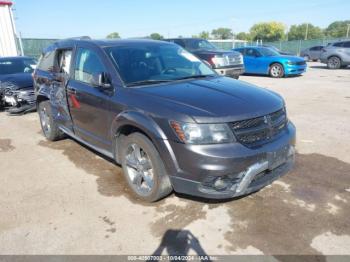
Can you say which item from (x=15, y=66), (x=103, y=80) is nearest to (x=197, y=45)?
(x=15, y=66)

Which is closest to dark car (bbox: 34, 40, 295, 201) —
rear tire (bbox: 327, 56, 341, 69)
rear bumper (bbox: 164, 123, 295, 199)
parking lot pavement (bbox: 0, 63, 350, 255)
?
rear bumper (bbox: 164, 123, 295, 199)

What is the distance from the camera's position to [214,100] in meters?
3.23

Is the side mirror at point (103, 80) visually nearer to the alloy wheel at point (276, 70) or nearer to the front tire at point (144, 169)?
the front tire at point (144, 169)

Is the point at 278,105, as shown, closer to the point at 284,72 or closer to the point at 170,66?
the point at 170,66

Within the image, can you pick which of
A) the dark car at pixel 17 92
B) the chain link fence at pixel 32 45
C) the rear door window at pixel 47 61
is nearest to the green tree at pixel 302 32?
the chain link fence at pixel 32 45

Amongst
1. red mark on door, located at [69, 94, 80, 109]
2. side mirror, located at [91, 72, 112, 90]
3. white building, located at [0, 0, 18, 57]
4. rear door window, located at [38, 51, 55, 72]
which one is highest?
white building, located at [0, 0, 18, 57]

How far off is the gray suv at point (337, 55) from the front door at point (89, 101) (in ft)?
59.0

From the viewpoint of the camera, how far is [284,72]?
47.9ft

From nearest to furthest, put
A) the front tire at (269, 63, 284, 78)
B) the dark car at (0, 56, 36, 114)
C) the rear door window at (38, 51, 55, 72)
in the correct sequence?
the rear door window at (38, 51, 55, 72) → the dark car at (0, 56, 36, 114) → the front tire at (269, 63, 284, 78)

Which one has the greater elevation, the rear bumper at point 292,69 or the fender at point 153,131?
the fender at point 153,131

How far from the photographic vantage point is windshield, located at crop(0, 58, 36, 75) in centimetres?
935

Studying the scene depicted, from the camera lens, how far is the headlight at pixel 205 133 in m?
2.93

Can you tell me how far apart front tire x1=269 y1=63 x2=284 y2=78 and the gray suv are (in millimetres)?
6080

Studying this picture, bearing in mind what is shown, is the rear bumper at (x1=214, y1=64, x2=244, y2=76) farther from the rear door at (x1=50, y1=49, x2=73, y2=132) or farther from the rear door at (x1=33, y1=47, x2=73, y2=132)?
the rear door at (x1=50, y1=49, x2=73, y2=132)
